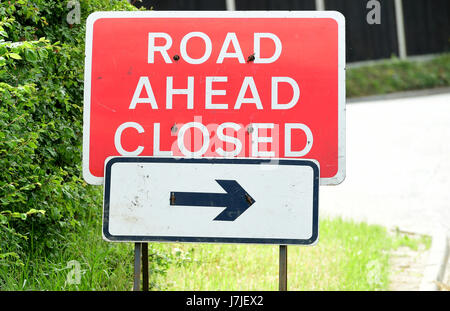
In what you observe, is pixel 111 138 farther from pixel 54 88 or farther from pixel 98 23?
pixel 54 88

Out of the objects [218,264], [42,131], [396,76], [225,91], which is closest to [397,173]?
[218,264]

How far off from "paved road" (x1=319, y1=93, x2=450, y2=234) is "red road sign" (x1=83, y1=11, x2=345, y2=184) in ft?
17.5

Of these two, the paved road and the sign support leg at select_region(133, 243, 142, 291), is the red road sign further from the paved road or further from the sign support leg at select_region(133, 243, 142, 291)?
the paved road

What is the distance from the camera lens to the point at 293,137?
3133mm

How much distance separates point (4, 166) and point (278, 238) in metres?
1.78

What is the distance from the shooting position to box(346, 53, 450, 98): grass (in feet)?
78.4

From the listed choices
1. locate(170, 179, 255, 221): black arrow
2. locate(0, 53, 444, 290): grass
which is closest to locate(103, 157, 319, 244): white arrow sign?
locate(170, 179, 255, 221): black arrow

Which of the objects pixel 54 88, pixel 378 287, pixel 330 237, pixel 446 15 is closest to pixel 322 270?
pixel 378 287

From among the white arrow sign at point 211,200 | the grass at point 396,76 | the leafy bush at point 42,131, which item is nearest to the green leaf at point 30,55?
the leafy bush at point 42,131

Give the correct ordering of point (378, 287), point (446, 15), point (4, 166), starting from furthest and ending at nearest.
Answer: point (446, 15) < point (378, 287) < point (4, 166)

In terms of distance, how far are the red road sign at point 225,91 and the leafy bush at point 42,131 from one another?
2.67 feet

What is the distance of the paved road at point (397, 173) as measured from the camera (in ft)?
29.0

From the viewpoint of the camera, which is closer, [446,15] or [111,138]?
[111,138]

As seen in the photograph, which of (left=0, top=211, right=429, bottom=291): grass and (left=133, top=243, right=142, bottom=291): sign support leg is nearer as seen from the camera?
(left=133, top=243, right=142, bottom=291): sign support leg
